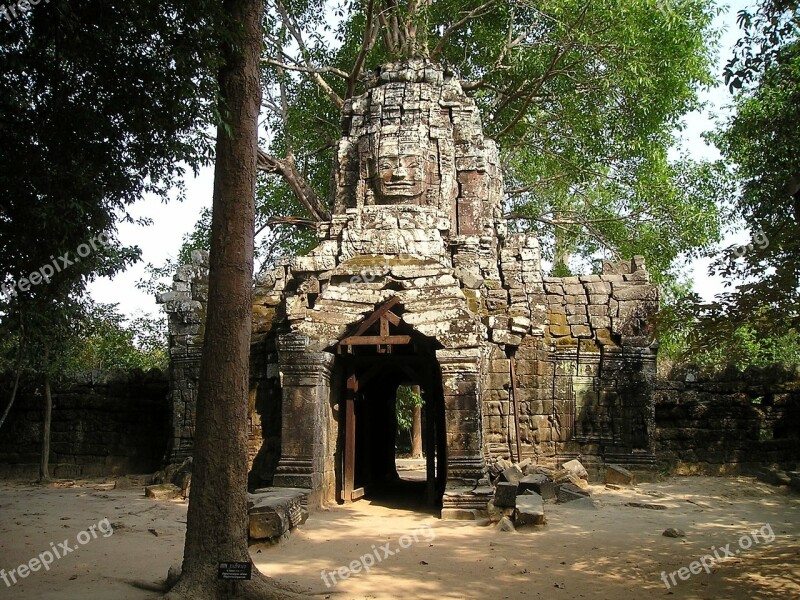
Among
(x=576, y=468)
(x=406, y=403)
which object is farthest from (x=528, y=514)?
(x=406, y=403)

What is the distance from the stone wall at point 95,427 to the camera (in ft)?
48.3

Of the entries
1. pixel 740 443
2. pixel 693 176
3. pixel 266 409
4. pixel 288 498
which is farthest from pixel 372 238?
pixel 693 176

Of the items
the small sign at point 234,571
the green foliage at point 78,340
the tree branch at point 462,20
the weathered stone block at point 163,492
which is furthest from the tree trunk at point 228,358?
the tree branch at point 462,20

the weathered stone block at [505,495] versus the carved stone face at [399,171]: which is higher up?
the carved stone face at [399,171]

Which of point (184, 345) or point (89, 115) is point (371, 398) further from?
point (89, 115)

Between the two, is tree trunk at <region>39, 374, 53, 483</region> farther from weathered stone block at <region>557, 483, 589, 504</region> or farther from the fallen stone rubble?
weathered stone block at <region>557, 483, 589, 504</region>

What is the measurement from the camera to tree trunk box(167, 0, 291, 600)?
18.7 feet

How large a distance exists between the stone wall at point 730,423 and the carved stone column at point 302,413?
23.5 feet

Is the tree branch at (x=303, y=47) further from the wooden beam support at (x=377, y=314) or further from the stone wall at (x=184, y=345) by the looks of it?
the wooden beam support at (x=377, y=314)

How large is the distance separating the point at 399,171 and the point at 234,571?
9364mm

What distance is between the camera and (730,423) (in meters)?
14.4

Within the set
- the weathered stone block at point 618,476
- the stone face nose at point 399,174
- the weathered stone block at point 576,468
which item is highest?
the stone face nose at point 399,174

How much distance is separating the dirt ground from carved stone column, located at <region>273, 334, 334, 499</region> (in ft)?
2.01

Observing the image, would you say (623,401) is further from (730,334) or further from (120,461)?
(120,461)
